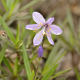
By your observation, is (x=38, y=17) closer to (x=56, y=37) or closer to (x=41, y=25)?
(x=41, y=25)

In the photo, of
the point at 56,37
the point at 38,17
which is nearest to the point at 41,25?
the point at 38,17

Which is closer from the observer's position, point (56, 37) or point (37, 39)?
point (37, 39)

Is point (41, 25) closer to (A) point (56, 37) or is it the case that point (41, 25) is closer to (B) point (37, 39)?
(B) point (37, 39)

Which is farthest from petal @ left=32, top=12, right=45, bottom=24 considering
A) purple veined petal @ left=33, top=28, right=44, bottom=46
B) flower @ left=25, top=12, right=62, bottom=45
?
purple veined petal @ left=33, top=28, right=44, bottom=46

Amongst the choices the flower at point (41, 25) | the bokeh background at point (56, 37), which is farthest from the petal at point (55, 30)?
the bokeh background at point (56, 37)

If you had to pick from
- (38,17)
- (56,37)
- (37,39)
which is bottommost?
(56,37)

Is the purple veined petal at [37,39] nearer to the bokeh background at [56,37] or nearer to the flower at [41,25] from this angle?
A: the flower at [41,25]

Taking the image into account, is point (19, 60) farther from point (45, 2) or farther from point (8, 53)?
point (45, 2)

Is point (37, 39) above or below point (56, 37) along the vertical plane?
above

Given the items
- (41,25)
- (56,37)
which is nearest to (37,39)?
(41,25)
